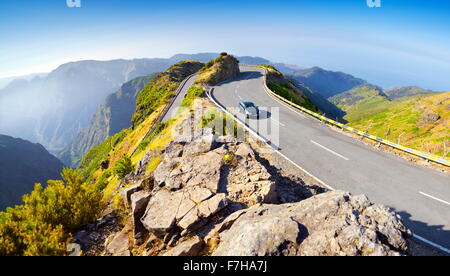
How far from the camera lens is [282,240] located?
5129mm

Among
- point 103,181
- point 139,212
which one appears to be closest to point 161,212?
point 139,212

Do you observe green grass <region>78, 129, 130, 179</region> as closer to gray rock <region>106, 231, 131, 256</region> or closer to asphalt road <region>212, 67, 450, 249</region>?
gray rock <region>106, 231, 131, 256</region>

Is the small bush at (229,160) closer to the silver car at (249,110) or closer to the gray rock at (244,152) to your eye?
Answer: the gray rock at (244,152)

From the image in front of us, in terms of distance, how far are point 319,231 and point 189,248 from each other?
374 cm

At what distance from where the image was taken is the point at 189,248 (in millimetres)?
5719

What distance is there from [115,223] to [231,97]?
29.1m

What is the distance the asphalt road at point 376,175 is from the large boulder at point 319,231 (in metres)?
4.50

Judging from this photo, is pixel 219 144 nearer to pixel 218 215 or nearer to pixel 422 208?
pixel 218 215

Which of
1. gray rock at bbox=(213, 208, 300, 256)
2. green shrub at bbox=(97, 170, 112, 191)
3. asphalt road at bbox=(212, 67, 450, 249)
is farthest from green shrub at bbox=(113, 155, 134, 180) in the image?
asphalt road at bbox=(212, 67, 450, 249)

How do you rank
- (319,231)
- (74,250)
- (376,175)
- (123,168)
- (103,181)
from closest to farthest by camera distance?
(319,231) → (74,250) → (376,175) → (123,168) → (103,181)

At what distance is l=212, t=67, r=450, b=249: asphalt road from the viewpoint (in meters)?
8.90

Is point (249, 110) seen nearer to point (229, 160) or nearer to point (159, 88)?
point (229, 160)
